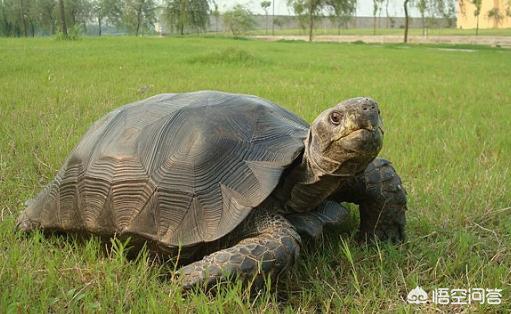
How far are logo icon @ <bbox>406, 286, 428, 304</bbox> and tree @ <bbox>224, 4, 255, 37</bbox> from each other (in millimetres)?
58355

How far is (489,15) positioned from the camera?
73750 mm

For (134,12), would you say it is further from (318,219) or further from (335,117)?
(335,117)

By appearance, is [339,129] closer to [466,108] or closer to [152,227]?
[152,227]

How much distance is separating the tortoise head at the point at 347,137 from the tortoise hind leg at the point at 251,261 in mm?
316

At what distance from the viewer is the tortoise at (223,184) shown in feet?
6.09

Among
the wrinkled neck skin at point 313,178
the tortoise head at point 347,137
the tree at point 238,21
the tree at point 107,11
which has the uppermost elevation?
the tree at point 107,11

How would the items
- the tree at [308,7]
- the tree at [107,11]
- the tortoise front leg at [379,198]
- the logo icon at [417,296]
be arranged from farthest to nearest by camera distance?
the tree at [107,11], the tree at [308,7], the tortoise front leg at [379,198], the logo icon at [417,296]

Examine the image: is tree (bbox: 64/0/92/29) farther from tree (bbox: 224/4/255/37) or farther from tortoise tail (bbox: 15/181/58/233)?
tortoise tail (bbox: 15/181/58/233)

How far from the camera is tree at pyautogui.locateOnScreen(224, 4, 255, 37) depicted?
59.3m

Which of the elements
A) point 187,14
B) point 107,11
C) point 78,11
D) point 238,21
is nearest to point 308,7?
point 238,21

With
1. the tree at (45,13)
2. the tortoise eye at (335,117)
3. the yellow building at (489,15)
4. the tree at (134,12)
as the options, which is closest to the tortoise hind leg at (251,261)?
the tortoise eye at (335,117)

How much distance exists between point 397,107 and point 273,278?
4.79 meters

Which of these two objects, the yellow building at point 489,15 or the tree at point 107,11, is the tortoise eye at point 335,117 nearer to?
the yellow building at point 489,15

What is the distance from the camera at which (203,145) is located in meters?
2.21
